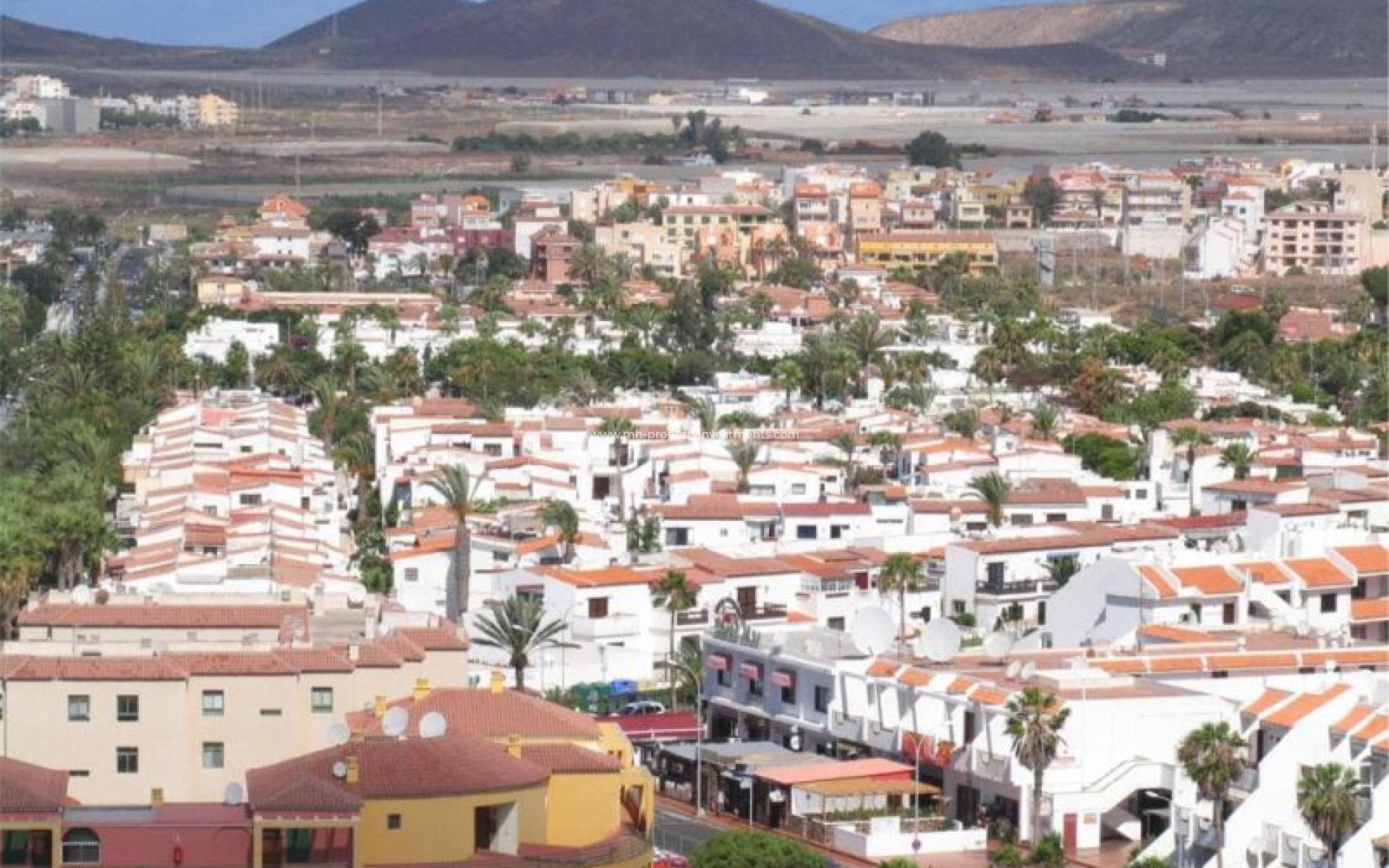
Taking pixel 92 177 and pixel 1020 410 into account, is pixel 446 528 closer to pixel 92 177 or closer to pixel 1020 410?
pixel 1020 410

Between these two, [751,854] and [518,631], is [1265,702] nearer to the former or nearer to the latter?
[751,854]

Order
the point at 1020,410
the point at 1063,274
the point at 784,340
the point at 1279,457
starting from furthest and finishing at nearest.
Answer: the point at 1063,274, the point at 784,340, the point at 1020,410, the point at 1279,457

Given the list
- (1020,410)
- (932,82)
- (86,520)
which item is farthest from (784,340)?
(932,82)

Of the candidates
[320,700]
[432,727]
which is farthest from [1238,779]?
[432,727]

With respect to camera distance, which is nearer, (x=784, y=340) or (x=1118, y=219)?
(x=784, y=340)

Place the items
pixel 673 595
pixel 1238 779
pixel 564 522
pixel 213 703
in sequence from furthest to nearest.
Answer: pixel 564 522, pixel 673 595, pixel 1238 779, pixel 213 703

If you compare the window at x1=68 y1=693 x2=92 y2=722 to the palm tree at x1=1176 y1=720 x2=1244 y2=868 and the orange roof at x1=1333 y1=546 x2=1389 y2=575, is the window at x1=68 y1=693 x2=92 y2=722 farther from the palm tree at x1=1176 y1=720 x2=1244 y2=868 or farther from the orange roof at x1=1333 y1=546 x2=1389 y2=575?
the orange roof at x1=1333 y1=546 x2=1389 y2=575

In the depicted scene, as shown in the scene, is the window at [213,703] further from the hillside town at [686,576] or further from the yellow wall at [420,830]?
the yellow wall at [420,830]
